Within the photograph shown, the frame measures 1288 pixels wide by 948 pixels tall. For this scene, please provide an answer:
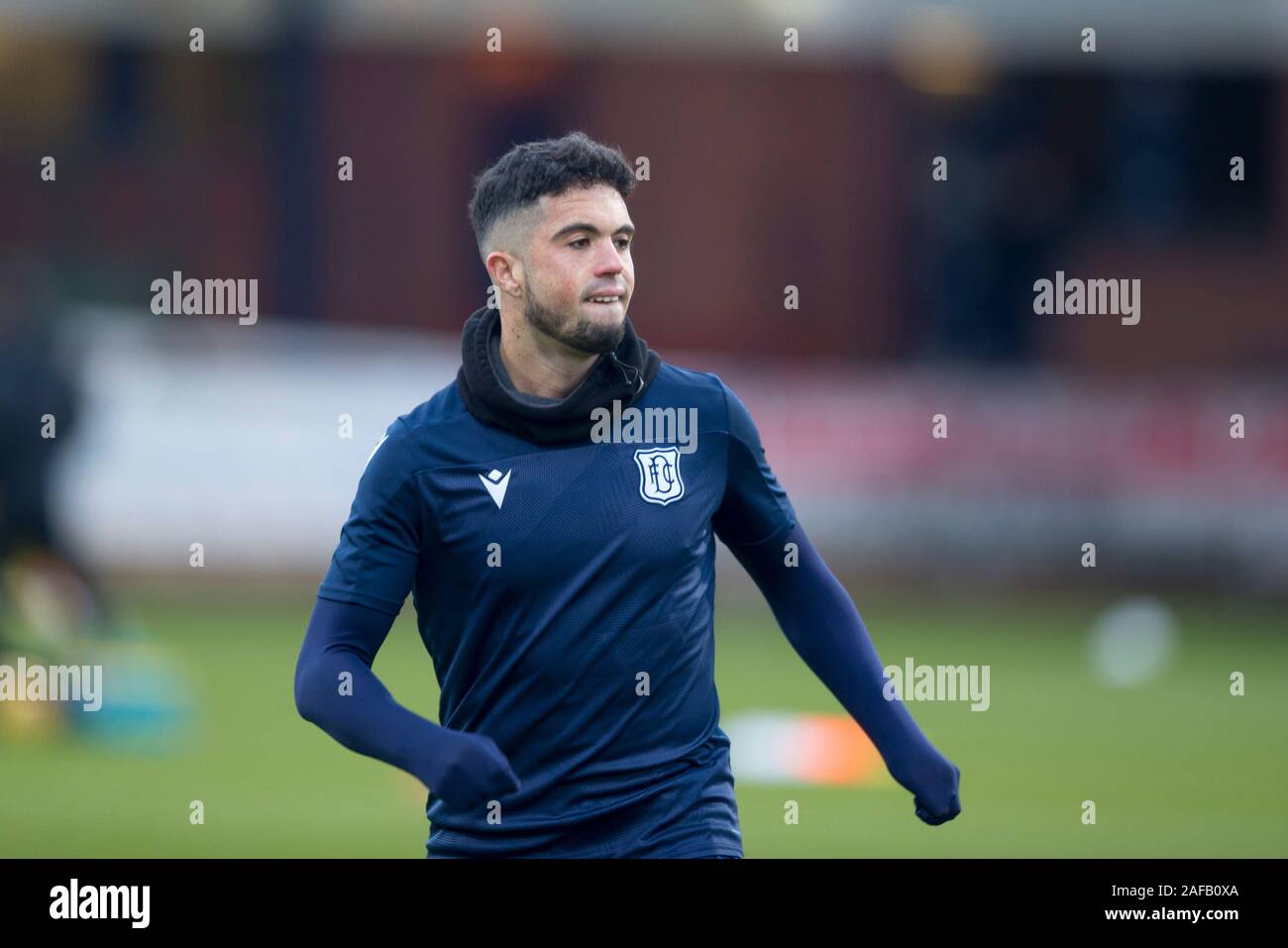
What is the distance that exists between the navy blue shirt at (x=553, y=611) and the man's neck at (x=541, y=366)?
165mm

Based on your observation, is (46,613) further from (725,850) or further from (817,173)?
(817,173)

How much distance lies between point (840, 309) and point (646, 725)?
1960 centimetres

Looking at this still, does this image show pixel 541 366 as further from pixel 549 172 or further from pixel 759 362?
pixel 759 362

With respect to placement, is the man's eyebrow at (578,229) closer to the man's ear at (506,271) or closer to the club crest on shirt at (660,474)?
the man's ear at (506,271)

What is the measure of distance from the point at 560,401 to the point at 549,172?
0.58 metres

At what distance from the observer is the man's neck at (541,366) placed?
5.34 meters

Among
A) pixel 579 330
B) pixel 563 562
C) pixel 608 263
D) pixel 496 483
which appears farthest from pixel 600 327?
pixel 563 562

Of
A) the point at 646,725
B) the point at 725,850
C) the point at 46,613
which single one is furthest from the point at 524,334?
the point at 46,613

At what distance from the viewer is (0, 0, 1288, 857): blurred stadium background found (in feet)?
39.1

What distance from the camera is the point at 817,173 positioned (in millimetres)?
24406

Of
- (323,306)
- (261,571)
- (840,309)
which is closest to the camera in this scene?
(261,571)

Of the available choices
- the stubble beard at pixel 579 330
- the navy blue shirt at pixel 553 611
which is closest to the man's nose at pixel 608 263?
the stubble beard at pixel 579 330

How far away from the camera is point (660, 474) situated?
5289 millimetres

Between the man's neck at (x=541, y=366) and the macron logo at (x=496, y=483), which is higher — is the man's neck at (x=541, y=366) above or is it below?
above
